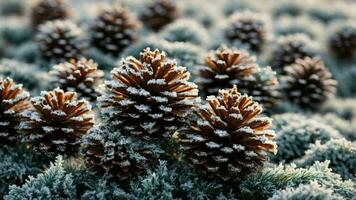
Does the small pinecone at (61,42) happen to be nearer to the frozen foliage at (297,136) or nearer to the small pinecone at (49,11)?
the small pinecone at (49,11)

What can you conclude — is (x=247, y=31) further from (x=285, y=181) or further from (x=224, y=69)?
(x=285, y=181)

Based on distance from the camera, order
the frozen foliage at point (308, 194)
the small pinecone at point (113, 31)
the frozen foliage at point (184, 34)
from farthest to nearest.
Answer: the small pinecone at point (113, 31)
the frozen foliage at point (184, 34)
the frozen foliage at point (308, 194)

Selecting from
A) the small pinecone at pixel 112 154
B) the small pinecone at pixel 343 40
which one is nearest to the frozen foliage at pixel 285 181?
the small pinecone at pixel 112 154

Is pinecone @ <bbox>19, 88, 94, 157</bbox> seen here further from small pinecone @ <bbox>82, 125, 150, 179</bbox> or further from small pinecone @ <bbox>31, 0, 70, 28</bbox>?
small pinecone @ <bbox>31, 0, 70, 28</bbox>

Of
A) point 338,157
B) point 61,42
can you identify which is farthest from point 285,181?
point 61,42

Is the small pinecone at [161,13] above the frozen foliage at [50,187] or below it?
above

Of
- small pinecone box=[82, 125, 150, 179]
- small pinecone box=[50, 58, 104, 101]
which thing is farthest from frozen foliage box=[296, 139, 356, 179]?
small pinecone box=[50, 58, 104, 101]
